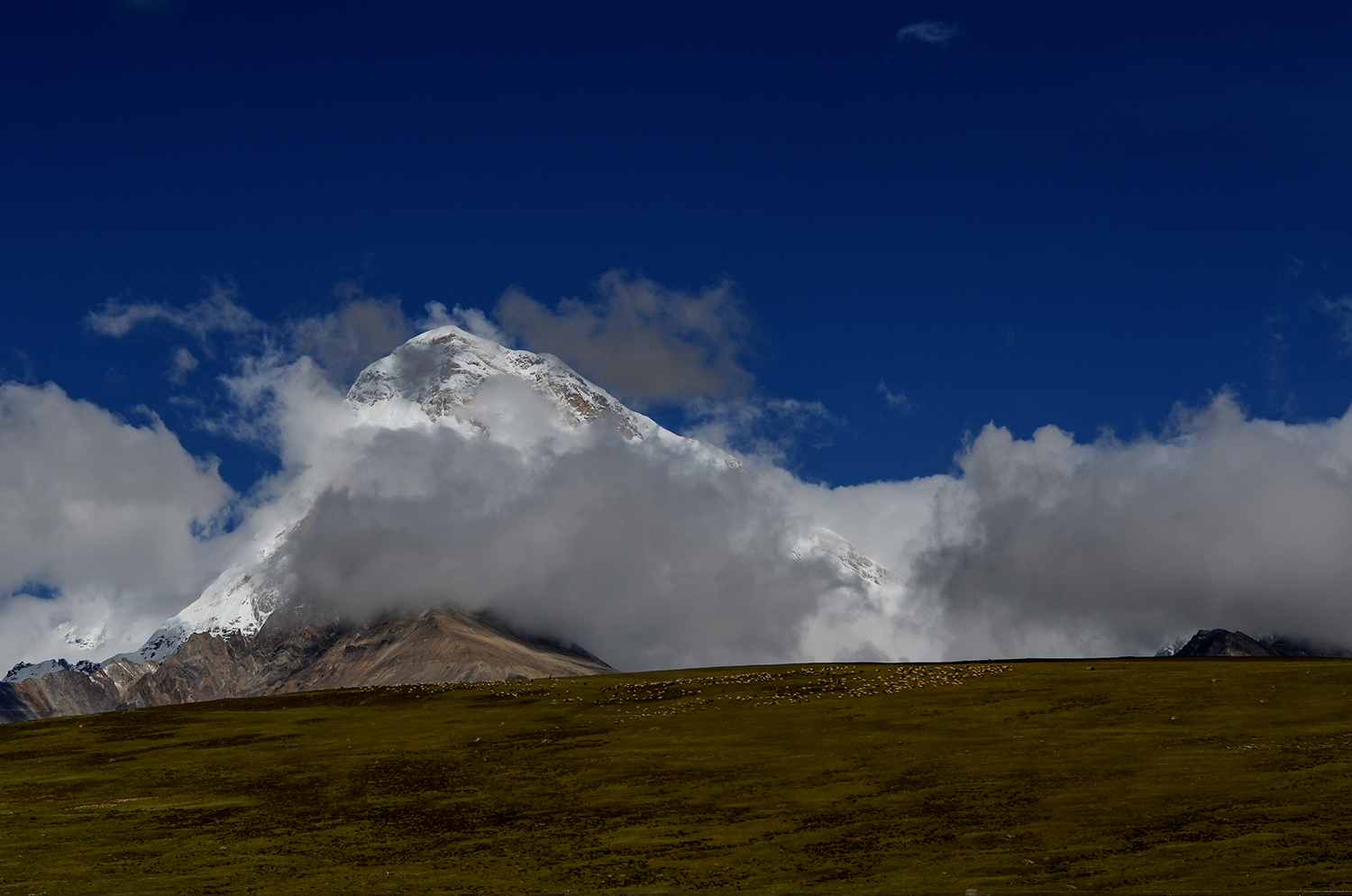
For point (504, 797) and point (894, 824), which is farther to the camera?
point (504, 797)

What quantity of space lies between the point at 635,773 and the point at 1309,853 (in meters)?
40.8

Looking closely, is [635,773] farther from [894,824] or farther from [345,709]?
[345,709]

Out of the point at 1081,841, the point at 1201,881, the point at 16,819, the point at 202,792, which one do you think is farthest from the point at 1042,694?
the point at 16,819

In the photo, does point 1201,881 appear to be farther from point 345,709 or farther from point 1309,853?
point 345,709

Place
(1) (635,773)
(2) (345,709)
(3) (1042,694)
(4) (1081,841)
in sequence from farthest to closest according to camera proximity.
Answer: (2) (345,709)
(3) (1042,694)
(1) (635,773)
(4) (1081,841)

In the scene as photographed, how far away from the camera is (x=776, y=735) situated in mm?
88750

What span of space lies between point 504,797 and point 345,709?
5133 cm

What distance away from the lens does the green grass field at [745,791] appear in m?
54.0

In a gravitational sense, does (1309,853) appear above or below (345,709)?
below

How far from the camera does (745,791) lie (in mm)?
71250

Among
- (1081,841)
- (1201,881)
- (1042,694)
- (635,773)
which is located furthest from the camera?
(1042,694)

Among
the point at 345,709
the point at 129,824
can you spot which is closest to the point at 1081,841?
the point at 129,824

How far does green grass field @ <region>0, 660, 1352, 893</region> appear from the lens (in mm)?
54031

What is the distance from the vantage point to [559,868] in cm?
5706
